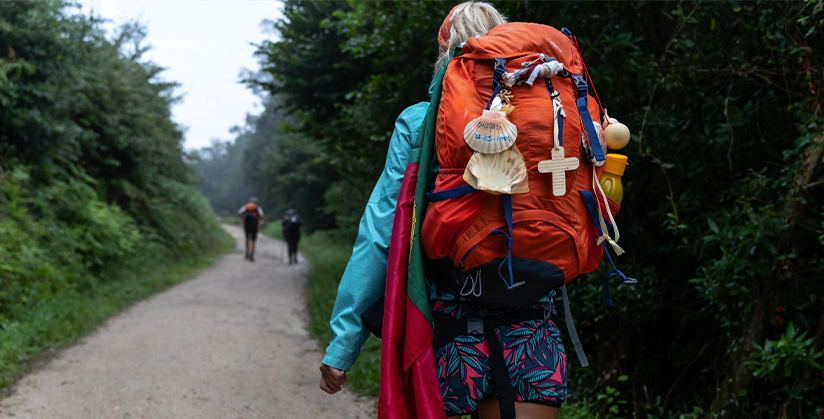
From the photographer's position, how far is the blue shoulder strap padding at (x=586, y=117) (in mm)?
1974

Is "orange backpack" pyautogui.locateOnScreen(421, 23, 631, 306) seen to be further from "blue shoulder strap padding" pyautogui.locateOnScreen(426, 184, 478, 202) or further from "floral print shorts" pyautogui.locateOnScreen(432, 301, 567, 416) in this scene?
"floral print shorts" pyautogui.locateOnScreen(432, 301, 567, 416)

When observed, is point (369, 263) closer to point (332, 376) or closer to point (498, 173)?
point (332, 376)

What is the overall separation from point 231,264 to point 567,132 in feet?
54.7

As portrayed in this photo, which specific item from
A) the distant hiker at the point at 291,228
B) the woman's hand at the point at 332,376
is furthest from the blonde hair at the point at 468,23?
the distant hiker at the point at 291,228

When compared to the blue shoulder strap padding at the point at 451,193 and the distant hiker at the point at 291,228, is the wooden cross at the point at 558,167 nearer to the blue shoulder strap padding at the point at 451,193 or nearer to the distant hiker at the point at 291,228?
the blue shoulder strap padding at the point at 451,193

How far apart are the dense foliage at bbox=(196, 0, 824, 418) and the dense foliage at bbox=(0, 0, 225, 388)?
486cm

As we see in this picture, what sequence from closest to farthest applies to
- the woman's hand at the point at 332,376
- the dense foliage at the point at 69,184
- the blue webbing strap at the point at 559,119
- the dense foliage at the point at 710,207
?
the blue webbing strap at the point at 559,119
the woman's hand at the point at 332,376
the dense foliage at the point at 710,207
the dense foliage at the point at 69,184

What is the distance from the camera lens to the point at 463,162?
191 cm

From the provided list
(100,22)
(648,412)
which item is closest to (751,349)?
(648,412)

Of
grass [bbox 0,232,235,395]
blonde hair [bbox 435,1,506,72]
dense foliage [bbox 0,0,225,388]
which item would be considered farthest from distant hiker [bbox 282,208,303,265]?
blonde hair [bbox 435,1,506,72]

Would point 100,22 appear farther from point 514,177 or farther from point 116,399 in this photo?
point 514,177

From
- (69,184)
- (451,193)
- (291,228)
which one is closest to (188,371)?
(451,193)

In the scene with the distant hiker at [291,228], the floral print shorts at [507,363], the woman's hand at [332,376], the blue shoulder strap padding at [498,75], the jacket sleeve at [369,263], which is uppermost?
the blue shoulder strap padding at [498,75]

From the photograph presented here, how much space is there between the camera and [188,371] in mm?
6078
